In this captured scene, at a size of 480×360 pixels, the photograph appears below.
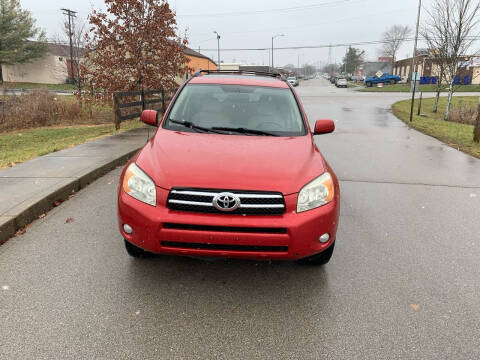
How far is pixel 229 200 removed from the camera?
284 cm

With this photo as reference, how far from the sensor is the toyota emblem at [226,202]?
9.29ft

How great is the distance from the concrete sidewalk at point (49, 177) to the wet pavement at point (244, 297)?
0.69ft

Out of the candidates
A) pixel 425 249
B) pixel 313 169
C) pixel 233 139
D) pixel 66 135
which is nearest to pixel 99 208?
pixel 233 139

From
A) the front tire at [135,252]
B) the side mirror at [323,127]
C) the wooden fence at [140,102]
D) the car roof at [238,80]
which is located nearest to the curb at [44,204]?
the front tire at [135,252]

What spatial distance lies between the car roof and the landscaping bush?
12952mm

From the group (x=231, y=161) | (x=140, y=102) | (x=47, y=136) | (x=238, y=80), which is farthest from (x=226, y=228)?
(x=47, y=136)

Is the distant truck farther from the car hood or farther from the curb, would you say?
the car hood

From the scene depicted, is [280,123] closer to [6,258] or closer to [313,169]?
[313,169]

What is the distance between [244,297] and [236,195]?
0.89m

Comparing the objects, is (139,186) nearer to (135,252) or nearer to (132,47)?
(135,252)

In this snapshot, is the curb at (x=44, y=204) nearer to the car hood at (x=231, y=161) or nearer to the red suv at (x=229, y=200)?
the red suv at (x=229, y=200)

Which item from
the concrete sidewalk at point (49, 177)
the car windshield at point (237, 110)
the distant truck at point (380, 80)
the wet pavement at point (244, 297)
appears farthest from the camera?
the distant truck at point (380, 80)

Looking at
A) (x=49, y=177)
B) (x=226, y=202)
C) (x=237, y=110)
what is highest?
(x=237, y=110)

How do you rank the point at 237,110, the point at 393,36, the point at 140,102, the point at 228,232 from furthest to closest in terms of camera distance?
1. the point at 393,36
2. the point at 140,102
3. the point at 237,110
4. the point at 228,232
